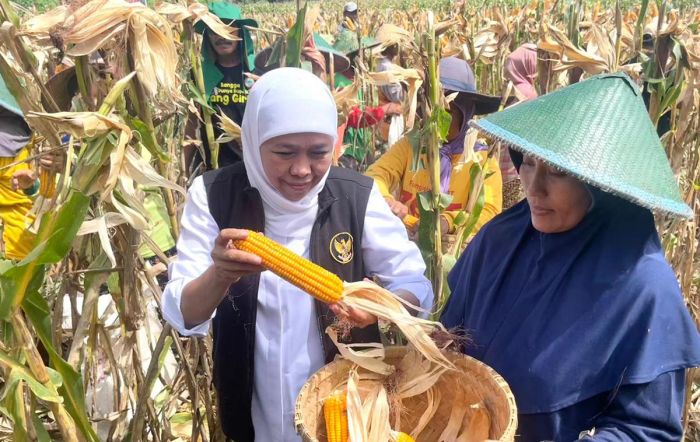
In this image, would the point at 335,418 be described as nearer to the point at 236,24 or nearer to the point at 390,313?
the point at 390,313

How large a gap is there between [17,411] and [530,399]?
113cm

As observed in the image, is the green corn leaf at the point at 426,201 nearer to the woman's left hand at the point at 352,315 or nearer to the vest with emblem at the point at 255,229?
the vest with emblem at the point at 255,229

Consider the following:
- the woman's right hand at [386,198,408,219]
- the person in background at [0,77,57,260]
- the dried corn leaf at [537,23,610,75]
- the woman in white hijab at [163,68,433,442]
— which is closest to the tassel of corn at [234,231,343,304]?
the woman in white hijab at [163,68,433,442]

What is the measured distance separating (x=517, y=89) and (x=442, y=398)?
2202mm

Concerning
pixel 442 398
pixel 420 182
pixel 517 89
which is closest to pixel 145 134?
pixel 442 398

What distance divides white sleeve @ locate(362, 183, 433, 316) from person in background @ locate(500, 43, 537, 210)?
5.45 feet

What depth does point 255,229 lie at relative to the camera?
1.63m

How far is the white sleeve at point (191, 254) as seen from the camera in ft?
4.85

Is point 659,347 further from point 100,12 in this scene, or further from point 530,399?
point 100,12

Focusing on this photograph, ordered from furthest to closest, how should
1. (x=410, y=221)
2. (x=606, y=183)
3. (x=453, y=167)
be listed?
(x=453, y=167) → (x=410, y=221) → (x=606, y=183)

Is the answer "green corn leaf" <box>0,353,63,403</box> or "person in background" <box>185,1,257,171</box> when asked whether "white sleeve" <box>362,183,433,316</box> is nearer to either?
"green corn leaf" <box>0,353,63,403</box>

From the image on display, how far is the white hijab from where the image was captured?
4.84 ft

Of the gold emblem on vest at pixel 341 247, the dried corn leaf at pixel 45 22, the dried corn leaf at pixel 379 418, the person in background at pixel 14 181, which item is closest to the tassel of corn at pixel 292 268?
the gold emblem on vest at pixel 341 247

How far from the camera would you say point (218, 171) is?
65.4 inches
